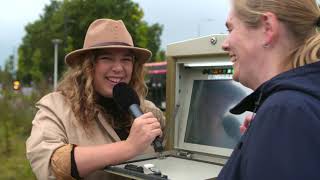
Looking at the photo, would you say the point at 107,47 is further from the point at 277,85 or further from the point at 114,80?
the point at 277,85

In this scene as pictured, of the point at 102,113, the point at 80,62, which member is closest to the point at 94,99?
the point at 102,113

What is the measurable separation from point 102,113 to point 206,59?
683mm

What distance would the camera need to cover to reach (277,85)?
4.12 ft

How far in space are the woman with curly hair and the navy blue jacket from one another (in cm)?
105

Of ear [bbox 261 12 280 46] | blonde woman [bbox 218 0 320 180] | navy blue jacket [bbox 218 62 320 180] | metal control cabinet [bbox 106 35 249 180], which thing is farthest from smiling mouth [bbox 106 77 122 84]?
navy blue jacket [bbox 218 62 320 180]

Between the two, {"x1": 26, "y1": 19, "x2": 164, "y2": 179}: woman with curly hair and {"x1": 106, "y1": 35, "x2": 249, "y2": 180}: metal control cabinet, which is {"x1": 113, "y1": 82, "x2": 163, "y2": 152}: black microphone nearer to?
{"x1": 26, "y1": 19, "x2": 164, "y2": 179}: woman with curly hair

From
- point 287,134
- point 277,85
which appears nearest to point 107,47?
point 277,85

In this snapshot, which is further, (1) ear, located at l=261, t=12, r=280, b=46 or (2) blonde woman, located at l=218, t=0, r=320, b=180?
(1) ear, located at l=261, t=12, r=280, b=46

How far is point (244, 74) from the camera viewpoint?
4.93 ft

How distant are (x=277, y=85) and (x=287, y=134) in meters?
0.17

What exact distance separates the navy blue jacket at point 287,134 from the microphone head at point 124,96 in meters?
1.31

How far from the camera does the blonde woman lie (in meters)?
1.14

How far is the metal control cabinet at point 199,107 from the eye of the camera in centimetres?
253

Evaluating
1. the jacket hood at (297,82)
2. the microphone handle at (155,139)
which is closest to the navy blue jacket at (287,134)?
the jacket hood at (297,82)
